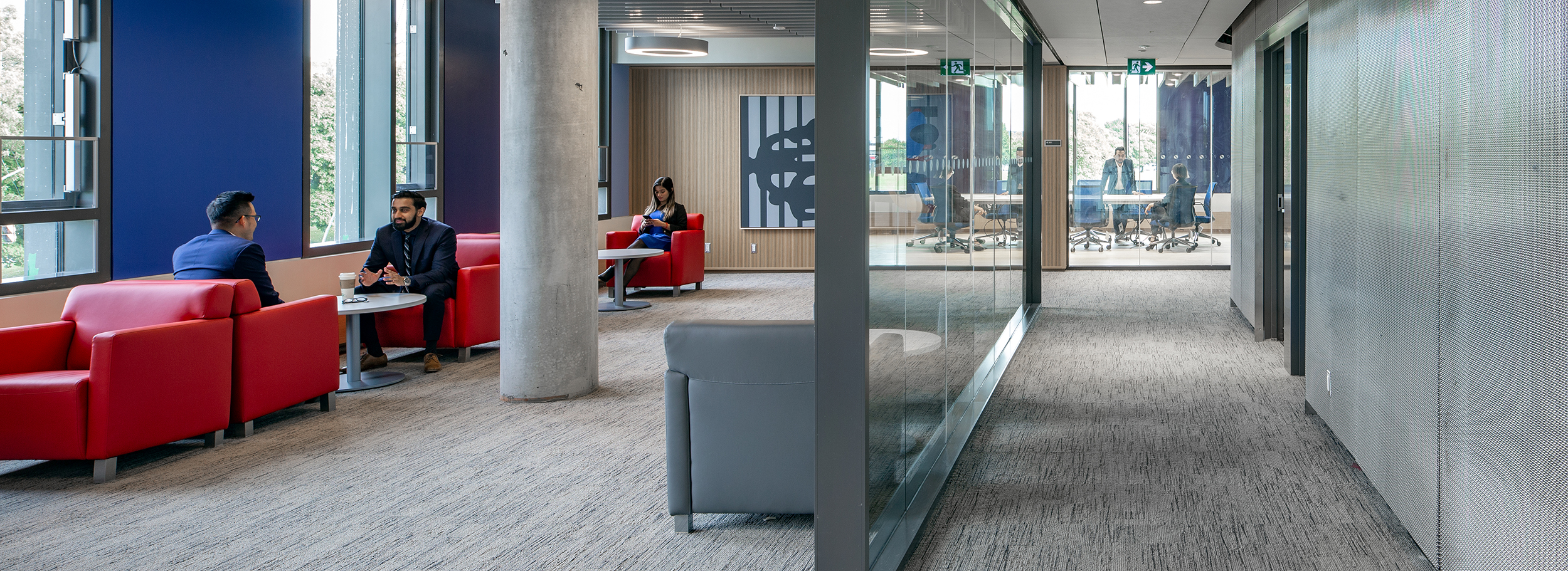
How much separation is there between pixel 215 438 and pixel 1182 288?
1076cm

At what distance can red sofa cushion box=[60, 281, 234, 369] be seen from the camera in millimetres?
4980

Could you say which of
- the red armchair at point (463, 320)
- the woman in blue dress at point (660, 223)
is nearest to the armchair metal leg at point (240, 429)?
the red armchair at point (463, 320)

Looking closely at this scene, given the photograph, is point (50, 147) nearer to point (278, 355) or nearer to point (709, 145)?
point (278, 355)

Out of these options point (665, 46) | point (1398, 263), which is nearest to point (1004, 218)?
point (1398, 263)

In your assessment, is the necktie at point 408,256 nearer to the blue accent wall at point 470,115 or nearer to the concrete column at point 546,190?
the concrete column at point 546,190

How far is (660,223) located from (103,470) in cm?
806

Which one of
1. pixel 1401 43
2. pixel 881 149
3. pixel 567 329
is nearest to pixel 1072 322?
pixel 567 329

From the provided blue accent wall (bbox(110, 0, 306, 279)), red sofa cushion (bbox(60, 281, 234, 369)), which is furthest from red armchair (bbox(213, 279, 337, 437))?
blue accent wall (bbox(110, 0, 306, 279))

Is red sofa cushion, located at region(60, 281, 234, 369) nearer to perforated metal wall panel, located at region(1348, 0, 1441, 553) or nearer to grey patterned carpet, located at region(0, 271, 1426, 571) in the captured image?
grey patterned carpet, located at region(0, 271, 1426, 571)

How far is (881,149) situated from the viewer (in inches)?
136

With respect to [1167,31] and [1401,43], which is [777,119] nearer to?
[1167,31]

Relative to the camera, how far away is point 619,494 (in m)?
4.38

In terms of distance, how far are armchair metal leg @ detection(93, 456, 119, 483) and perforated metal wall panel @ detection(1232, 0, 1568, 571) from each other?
489 centimetres

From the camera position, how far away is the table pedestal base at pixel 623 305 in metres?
10.9
